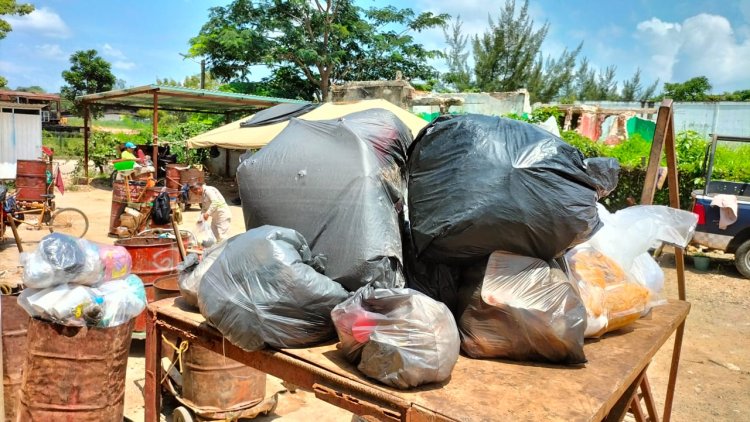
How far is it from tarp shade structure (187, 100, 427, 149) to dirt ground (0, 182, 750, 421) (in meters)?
5.09

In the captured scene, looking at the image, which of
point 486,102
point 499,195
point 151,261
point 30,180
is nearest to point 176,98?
point 30,180

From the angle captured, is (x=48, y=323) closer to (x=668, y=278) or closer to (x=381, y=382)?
(x=381, y=382)

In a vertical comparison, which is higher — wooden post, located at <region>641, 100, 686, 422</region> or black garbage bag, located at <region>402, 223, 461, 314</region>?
wooden post, located at <region>641, 100, 686, 422</region>

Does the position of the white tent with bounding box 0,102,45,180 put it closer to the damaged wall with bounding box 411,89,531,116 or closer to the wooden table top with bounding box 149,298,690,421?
the damaged wall with bounding box 411,89,531,116

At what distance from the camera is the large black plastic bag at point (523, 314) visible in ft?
5.38

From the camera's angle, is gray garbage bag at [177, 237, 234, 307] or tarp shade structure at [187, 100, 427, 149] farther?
tarp shade structure at [187, 100, 427, 149]

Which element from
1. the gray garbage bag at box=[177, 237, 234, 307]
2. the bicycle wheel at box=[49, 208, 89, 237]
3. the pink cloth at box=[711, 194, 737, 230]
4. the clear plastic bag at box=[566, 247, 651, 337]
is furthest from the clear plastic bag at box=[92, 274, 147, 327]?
the pink cloth at box=[711, 194, 737, 230]

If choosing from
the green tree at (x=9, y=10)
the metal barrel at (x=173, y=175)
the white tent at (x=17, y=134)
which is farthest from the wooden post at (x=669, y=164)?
the green tree at (x=9, y=10)

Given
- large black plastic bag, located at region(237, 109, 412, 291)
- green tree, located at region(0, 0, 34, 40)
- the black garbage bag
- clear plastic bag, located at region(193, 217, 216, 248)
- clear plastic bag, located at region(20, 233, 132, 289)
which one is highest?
green tree, located at region(0, 0, 34, 40)

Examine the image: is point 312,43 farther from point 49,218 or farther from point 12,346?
point 12,346

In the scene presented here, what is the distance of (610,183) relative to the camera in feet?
7.71

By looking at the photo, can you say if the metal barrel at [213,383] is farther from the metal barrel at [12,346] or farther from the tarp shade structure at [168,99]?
the tarp shade structure at [168,99]

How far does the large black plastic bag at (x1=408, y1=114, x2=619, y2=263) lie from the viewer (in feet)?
5.64

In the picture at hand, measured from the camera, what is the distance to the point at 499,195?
1724mm
